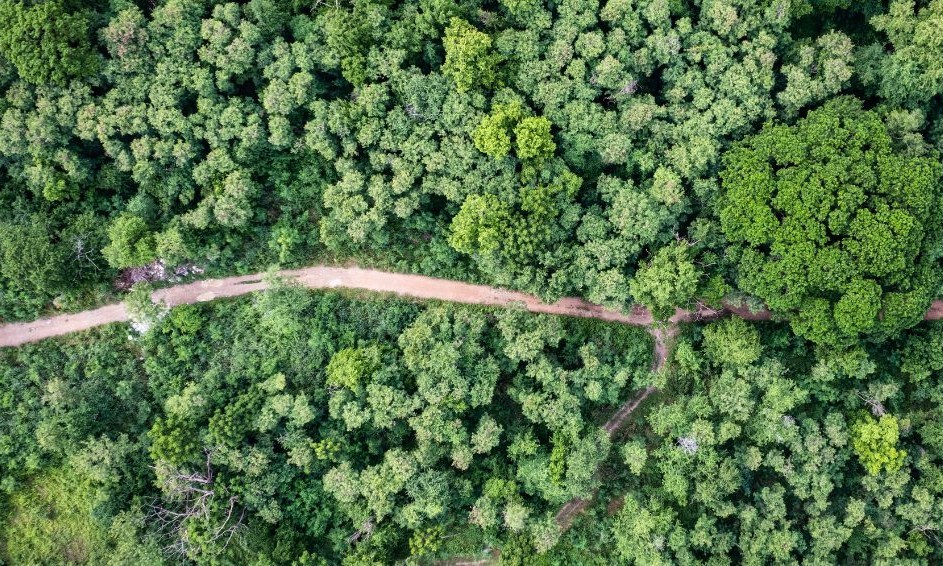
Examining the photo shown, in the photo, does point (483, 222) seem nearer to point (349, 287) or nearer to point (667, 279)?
point (349, 287)

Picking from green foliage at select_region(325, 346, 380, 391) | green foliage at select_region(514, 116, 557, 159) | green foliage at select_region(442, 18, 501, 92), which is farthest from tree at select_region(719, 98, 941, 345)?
green foliage at select_region(325, 346, 380, 391)

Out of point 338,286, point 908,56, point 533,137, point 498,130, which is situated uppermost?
point 908,56

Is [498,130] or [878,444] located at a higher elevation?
[498,130]

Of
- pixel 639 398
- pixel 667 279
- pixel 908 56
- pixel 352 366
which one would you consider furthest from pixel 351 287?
pixel 908 56

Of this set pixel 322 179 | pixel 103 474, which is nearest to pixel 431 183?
pixel 322 179

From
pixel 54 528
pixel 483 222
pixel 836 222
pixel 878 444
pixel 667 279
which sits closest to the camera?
pixel 836 222

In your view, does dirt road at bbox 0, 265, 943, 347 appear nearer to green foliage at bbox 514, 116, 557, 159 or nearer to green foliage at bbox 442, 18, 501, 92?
green foliage at bbox 514, 116, 557, 159
